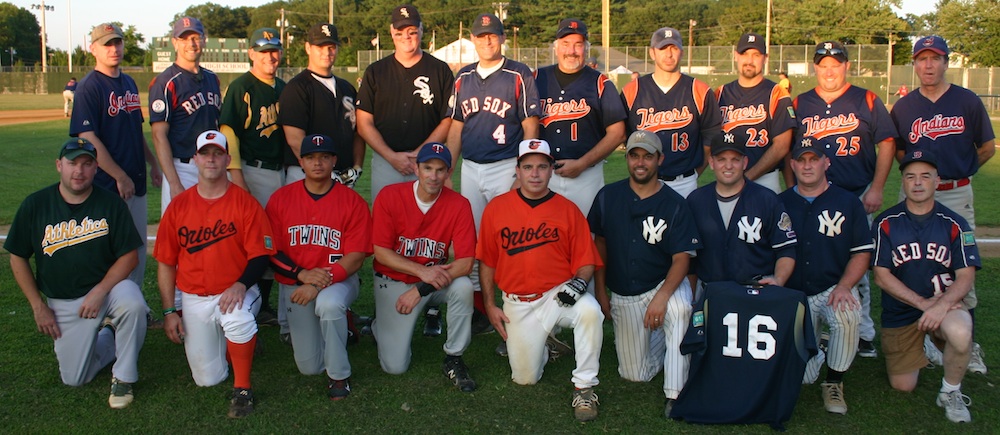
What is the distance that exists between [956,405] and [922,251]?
86cm

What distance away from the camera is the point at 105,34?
5426 mm

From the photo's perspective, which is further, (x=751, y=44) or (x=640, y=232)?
(x=751, y=44)

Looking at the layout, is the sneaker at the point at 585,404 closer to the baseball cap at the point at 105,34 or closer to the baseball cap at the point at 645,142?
the baseball cap at the point at 645,142

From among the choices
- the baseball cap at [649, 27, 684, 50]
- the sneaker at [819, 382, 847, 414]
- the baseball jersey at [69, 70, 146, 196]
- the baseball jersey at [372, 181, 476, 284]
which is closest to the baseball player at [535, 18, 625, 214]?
the baseball cap at [649, 27, 684, 50]

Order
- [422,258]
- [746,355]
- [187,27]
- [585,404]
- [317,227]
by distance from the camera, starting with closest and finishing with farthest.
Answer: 1. [746,355]
2. [585,404]
3. [317,227]
4. [422,258]
5. [187,27]

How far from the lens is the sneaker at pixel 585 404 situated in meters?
4.08

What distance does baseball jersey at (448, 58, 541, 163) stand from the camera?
5215 mm

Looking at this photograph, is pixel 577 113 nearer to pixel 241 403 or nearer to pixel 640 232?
pixel 640 232

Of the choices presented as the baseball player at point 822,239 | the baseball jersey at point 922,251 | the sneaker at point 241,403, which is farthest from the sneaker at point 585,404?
the baseball jersey at point 922,251

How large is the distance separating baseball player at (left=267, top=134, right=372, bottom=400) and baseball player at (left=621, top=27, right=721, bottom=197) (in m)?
2.12

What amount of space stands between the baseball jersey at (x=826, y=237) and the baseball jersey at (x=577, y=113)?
4.77 feet

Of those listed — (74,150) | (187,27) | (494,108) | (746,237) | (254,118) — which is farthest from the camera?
(187,27)

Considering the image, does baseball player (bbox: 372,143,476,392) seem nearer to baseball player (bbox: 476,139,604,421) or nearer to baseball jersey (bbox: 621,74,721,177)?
baseball player (bbox: 476,139,604,421)

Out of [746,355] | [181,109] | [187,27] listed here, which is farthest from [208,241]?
[746,355]
